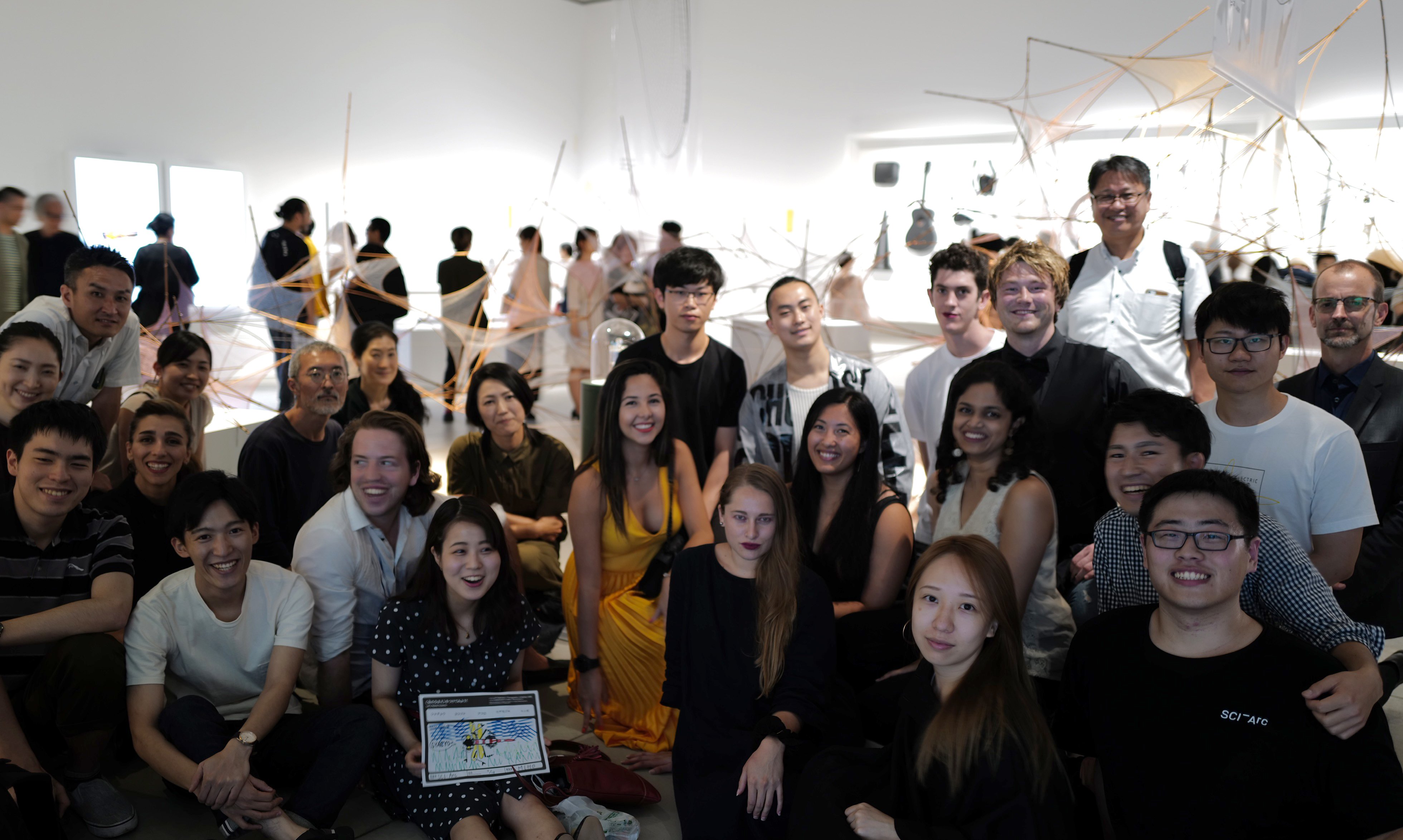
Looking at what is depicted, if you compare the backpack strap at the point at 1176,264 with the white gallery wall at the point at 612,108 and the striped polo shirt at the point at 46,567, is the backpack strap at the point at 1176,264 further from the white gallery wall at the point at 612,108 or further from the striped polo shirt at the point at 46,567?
the striped polo shirt at the point at 46,567

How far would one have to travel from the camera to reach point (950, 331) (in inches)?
128

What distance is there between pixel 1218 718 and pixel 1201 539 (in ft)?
1.08

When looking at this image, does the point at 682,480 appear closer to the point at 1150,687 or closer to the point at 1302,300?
the point at 1150,687

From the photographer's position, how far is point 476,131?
11.7 m

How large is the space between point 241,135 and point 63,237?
11.9ft

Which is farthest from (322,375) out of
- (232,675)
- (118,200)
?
(118,200)

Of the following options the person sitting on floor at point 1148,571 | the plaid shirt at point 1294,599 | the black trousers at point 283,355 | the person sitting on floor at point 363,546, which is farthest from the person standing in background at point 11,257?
the plaid shirt at point 1294,599

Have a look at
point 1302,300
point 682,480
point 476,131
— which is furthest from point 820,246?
point 682,480

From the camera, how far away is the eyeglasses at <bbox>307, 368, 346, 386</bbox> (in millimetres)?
3348

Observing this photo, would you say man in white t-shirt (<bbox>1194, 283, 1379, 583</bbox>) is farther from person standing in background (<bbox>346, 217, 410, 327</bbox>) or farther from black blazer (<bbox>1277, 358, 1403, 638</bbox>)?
person standing in background (<bbox>346, 217, 410, 327</bbox>)

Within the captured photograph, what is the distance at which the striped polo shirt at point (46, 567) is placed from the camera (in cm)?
242

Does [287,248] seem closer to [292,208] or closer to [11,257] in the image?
[292,208]

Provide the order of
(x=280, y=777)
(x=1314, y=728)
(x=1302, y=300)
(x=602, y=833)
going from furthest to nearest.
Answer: (x=1302, y=300) < (x=280, y=777) < (x=602, y=833) < (x=1314, y=728)

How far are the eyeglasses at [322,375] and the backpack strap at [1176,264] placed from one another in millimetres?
2869
